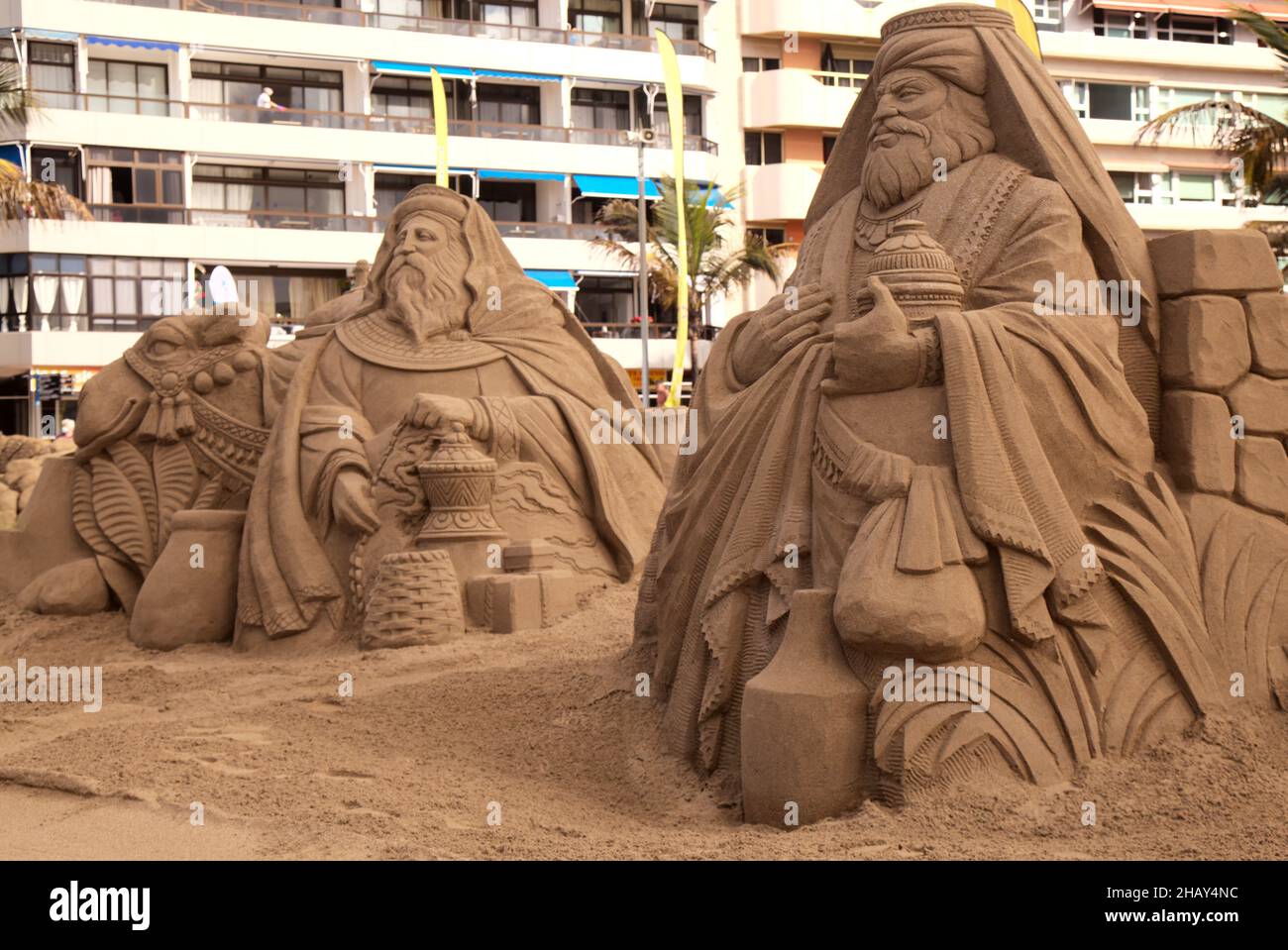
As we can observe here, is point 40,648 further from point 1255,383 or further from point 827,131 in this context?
point 827,131

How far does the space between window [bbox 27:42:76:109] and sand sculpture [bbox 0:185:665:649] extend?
19.7 m

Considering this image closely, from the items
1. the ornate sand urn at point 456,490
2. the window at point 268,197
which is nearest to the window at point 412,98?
the window at point 268,197

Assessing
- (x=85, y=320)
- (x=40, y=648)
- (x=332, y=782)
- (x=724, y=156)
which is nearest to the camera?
(x=332, y=782)

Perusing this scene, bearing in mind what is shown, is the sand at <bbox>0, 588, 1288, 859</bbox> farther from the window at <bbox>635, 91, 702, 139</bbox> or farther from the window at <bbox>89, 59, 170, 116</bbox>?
the window at <bbox>635, 91, 702, 139</bbox>

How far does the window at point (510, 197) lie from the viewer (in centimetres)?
3247

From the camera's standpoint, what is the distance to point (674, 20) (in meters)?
33.5

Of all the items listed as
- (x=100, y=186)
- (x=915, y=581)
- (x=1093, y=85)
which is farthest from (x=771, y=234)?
(x=915, y=581)

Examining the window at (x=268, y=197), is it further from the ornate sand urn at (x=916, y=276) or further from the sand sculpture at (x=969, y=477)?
the ornate sand urn at (x=916, y=276)

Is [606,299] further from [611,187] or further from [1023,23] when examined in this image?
[1023,23]

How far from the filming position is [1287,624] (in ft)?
19.0

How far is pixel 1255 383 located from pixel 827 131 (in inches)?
1060

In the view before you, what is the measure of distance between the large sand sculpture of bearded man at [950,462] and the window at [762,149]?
1056 inches

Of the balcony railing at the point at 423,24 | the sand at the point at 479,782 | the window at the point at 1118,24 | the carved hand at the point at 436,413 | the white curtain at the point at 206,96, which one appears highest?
the window at the point at 1118,24

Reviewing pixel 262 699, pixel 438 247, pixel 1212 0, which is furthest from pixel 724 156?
pixel 262 699
